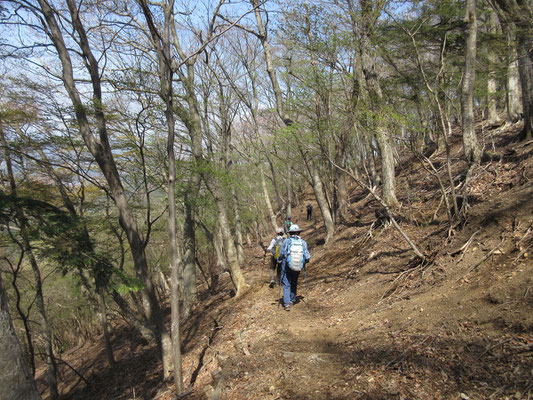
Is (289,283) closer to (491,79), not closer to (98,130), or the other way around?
(98,130)

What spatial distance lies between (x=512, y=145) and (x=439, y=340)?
25.3ft

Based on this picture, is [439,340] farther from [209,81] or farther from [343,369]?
[209,81]

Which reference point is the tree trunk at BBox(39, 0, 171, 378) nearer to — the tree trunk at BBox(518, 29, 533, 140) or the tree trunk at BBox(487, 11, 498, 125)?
the tree trunk at BBox(518, 29, 533, 140)

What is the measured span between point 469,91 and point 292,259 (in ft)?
19.1

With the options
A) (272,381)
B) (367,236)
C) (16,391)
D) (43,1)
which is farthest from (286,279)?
(43,1)

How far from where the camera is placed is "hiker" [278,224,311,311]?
6480 millimetres

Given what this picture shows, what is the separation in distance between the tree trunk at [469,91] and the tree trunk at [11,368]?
9.02 m

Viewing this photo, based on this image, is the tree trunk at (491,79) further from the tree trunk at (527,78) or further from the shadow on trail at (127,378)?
the shadow on trail at (127,378)

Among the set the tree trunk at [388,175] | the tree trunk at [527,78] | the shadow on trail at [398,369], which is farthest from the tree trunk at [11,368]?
the tree trunk at [527,78]

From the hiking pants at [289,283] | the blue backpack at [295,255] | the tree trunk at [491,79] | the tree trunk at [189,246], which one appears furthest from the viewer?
the tree trunk at [491,79]

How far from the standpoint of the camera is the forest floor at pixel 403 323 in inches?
121

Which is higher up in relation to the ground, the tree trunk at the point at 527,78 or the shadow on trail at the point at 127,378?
the tree trunk at the point at 527,78

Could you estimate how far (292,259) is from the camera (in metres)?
6.48

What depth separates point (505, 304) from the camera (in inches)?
141
